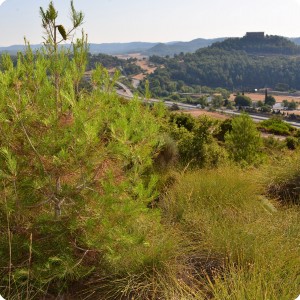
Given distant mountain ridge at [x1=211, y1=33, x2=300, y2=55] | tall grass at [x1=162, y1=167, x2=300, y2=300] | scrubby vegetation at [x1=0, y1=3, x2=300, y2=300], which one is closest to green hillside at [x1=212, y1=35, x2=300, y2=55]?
distant mountain ridge at [x1=211, y1=33, x2=300, y2=55]

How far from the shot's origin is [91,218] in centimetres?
313

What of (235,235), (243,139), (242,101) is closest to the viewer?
(235,235)

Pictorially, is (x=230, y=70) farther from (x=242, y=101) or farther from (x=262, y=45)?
(x=242, y=101)

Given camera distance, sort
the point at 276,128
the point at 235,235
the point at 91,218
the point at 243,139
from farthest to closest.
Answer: the point at 276,128
the point at 243,139
the point at 235,235
the point at 91,218

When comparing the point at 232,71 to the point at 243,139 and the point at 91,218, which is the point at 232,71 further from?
the point at 91,218

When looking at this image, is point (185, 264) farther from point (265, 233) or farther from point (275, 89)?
point (275, 89)

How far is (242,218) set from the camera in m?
4.25

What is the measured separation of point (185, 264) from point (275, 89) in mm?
124100

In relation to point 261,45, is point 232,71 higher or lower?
lower

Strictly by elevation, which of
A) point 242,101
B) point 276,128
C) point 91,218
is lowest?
point 242,101

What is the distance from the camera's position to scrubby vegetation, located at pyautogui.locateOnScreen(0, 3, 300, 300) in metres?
2.96

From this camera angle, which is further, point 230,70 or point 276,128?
point 230,70

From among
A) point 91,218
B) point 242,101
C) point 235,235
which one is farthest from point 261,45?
point 91,218

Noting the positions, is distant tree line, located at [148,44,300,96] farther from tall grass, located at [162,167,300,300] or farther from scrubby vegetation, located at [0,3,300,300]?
scrubby vegetation, located at [0,3,300,300]
